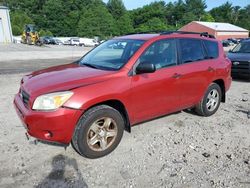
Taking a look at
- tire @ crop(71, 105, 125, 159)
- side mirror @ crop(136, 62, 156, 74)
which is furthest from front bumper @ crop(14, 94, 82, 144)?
side mirror @ crop(136, 62, 156, 74)

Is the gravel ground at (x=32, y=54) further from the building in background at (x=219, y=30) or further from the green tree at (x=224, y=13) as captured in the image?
the green tree at (x=224, y=13)

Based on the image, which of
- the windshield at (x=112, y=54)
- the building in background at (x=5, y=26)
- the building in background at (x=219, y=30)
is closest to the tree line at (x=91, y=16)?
the building in background at (x=219, y=30)

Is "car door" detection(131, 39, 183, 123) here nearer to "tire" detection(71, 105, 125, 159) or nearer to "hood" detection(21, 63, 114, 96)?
"tire" detection(71, 105, 125, 159)

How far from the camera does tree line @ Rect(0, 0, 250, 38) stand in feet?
234

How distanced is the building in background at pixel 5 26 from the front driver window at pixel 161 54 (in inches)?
1533

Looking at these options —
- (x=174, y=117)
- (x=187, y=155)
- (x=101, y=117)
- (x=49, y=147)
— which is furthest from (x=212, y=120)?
(x=49, y=147)

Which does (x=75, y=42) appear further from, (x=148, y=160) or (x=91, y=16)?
(x=148, y=160)

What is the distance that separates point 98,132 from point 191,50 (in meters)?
2.62

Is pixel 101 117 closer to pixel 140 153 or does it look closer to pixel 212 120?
pixel 140 153

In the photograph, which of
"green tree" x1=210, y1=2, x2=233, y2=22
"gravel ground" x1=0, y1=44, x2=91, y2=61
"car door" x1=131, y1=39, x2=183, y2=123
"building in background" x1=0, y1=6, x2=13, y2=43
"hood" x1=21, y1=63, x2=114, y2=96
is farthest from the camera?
"green tree" x1=210, y1=2, x2=233, y2=22

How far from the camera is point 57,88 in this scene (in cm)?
370

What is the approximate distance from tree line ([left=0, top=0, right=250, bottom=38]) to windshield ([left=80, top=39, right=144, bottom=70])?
56.3 meters

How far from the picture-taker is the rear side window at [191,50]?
5.08 m

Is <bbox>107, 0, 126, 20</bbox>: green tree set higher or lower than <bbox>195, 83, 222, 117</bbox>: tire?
higher
